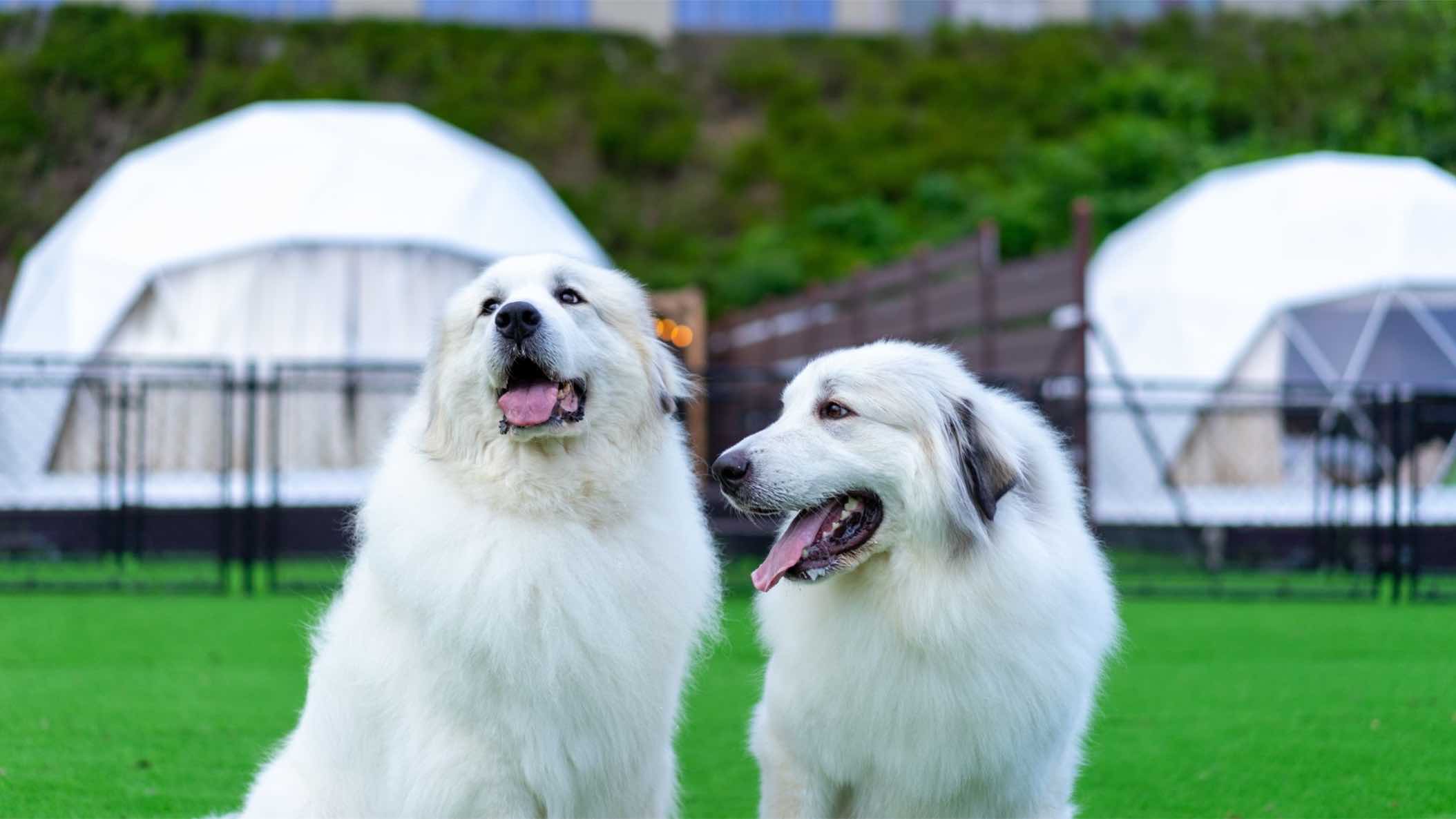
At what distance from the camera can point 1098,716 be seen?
5.23 metres

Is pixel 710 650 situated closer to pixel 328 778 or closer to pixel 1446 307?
pixel 328 778

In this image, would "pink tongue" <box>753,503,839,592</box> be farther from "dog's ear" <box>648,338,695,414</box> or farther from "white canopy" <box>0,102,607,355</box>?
"white canopy" <box>0,102,607,355</box>

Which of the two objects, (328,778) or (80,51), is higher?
(80,51)

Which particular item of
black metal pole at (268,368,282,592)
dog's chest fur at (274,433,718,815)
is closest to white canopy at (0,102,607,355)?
black metal pole at (268,368,282,592)

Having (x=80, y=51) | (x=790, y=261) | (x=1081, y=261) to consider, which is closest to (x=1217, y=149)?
(x=790, y=261)

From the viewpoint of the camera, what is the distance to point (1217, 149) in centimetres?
2966

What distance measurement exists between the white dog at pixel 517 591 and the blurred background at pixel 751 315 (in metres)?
0.48

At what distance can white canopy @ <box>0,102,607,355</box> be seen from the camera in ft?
52.2

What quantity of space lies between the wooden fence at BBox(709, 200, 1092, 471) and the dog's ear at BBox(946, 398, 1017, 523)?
4.68m

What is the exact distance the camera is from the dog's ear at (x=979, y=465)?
116 inches

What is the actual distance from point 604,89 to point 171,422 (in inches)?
1064

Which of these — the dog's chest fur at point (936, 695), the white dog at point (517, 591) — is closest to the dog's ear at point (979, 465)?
the dog's chest fur at point (936, 695)

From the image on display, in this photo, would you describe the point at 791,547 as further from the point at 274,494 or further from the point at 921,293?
the point at 921,293

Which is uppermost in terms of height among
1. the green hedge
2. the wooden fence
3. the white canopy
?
the green hedge
